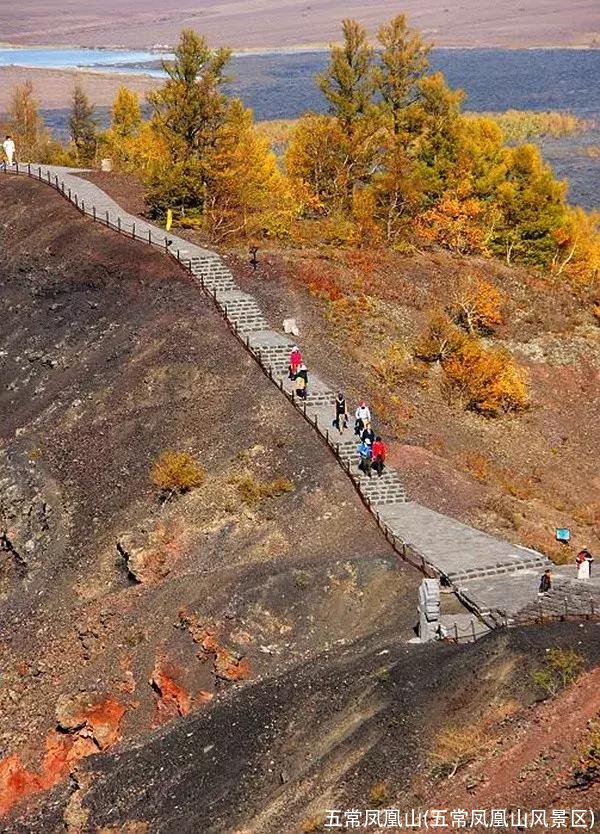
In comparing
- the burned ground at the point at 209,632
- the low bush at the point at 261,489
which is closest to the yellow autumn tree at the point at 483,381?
the burned ground at the point at 209,632

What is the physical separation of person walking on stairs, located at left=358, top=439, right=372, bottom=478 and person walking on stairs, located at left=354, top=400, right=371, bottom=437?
3.15ft

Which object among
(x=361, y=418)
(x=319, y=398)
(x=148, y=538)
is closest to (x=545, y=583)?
(x=361, y=418)

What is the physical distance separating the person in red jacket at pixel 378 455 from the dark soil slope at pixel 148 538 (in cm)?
108

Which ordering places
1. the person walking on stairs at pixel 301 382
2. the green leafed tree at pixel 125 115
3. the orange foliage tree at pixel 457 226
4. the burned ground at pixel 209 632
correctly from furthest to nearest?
1. the green leafed tree at pixel 125 115
2. the orange foliage tree at pixel 457 226
3. the person walking on stairs at pixel 301 382
4. the burned ground at pixel 209 632

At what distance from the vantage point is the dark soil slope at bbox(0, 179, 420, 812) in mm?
30531

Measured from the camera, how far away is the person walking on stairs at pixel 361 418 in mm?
36750

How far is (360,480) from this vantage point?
3550 cm

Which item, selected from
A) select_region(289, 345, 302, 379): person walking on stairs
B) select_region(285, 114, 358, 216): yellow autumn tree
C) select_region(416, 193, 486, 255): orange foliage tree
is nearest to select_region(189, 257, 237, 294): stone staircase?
select_region(289, 345, 302, 379): person walking on stairs

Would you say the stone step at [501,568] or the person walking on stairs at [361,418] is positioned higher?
the person walking on stairs at [361,418]

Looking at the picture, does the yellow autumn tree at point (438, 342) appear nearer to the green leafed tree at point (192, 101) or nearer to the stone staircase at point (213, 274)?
the stone staircase at point (213, 274)

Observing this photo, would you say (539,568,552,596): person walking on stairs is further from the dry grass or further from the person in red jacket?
the person in red jacket

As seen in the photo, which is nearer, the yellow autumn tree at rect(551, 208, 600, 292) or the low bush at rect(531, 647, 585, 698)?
the low bush at rect(531, 647, 585, 698)

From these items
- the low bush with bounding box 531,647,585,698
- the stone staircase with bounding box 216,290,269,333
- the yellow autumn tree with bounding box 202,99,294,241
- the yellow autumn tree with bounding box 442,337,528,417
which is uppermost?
the yellow autumn tree with bounding box 202,99,294,241

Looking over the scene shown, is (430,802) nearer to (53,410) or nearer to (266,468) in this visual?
(266,468)
